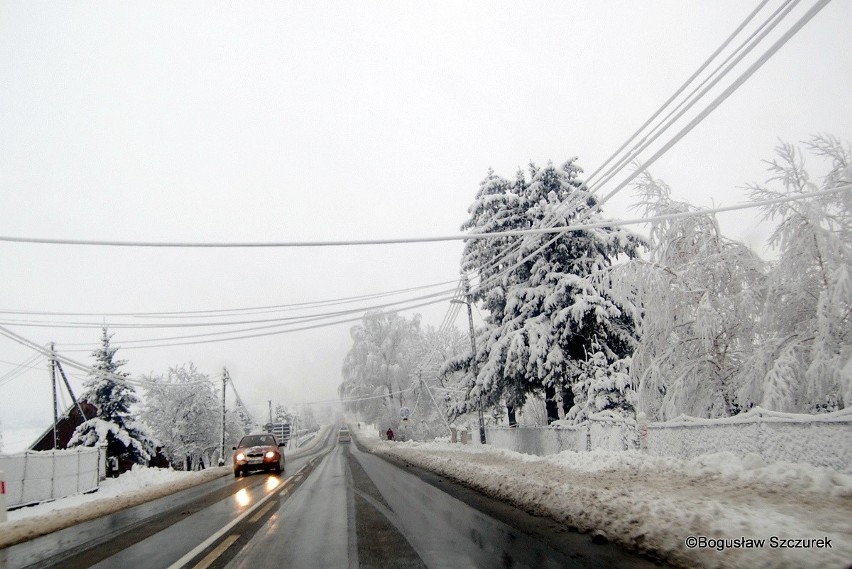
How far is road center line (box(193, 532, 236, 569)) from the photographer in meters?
6.08

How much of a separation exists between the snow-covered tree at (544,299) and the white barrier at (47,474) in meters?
15.1

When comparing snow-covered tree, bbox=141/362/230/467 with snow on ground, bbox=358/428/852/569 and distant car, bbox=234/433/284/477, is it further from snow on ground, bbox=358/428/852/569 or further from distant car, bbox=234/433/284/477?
snow on ground, bbox=358/428/852/569

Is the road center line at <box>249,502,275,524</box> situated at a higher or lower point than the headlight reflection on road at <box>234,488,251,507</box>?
higher

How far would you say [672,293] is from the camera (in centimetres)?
1652

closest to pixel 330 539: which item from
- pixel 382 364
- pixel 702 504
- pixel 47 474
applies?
pixel 702 504

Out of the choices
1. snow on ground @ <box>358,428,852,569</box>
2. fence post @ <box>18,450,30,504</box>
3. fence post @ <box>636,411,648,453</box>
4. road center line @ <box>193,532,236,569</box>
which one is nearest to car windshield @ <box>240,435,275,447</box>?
fence post @ <box>18,450,30,504</box>

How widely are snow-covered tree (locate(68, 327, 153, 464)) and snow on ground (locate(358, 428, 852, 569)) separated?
32374mm

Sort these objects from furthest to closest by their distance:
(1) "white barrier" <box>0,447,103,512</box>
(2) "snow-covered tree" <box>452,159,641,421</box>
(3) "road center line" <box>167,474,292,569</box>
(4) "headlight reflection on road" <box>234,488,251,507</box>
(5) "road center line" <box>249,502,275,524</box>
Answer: (2) "snow-covered tree" <box>452,159,641,421</box> → (1) "white barrier" <box>0,447,103,512</box> → (4) "headlight reflection on road" <box>234,488,251,507</box> → (5) "road center line" <box>249,502,275,524</box> → (3) "road center line" <box>167,474,292,569</box>

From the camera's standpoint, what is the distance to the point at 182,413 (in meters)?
60.9

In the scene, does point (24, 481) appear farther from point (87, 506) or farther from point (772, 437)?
point (772, 437)

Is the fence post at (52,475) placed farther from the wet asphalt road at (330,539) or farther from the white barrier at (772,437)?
the white barrier at (772,437)

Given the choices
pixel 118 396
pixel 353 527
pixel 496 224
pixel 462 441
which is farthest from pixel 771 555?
pixel 118 396

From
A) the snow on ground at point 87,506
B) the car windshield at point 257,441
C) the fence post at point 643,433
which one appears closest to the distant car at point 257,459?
the car windshield at point 257,441

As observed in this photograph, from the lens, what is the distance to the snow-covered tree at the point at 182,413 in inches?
2402
